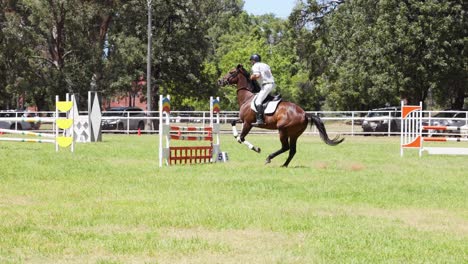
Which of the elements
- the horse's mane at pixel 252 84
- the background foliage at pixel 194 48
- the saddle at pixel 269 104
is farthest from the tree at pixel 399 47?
the saddle at pixel 269 104

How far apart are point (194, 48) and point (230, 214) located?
48.5 m

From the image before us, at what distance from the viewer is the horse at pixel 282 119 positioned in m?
16.6

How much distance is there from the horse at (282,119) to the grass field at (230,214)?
3.38ft

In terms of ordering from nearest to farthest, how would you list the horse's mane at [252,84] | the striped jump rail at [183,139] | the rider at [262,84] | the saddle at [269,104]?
the striped jump rail at [183,139]
the saddle at [269,104]
the rider at [262,84]
the horse's mane at [252,84]

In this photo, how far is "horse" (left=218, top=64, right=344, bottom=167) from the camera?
1656 cm

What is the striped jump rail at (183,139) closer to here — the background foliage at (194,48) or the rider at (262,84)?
the rider at (262,84)

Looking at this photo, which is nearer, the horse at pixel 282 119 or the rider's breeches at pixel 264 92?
the horse at pixel 282 119

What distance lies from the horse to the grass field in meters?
1.03

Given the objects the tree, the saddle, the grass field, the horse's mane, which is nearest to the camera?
the grass field

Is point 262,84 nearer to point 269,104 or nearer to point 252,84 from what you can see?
point 269,104

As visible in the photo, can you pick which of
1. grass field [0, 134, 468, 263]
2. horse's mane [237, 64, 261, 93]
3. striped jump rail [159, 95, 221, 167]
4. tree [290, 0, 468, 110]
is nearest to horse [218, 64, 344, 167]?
horse's mane [237, 64, 261, 93]

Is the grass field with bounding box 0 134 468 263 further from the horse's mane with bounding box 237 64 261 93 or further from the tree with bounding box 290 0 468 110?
the tree with bounding box 290 0 468 110

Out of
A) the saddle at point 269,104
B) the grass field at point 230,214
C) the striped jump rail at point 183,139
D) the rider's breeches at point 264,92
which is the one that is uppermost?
the rider's breeches at point 264,92

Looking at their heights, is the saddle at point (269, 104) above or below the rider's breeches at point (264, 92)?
below
